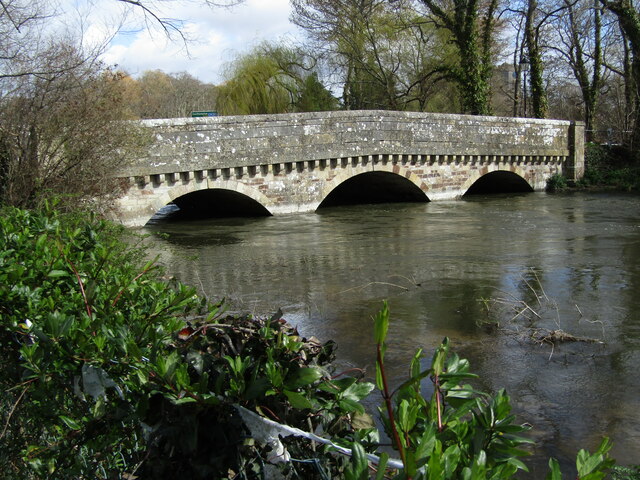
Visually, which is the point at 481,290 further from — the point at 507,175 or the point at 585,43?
the point at 585,43

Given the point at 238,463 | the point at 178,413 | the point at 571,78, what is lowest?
the point at 238,463

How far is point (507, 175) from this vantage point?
66.3ft

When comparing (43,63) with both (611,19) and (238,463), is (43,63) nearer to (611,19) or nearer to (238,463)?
(238,463)

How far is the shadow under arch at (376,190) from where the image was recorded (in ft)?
57.2

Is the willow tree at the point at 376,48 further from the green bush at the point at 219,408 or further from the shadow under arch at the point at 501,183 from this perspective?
the green bush at the point at 219,408

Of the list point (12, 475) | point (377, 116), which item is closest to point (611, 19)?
point (377, 116)

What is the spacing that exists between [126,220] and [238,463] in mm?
11760

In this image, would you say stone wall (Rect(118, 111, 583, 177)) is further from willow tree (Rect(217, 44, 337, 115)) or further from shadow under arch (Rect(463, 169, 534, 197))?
willow tree (Rect(217, 44, 337, 115))

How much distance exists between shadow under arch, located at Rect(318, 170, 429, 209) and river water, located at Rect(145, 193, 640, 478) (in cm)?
240

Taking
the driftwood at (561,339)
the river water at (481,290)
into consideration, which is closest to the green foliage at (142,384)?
the river water at (481,290)

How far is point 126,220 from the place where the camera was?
12875mm

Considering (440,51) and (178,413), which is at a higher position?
(440,51)

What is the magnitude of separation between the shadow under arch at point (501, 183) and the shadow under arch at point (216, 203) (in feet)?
23.1

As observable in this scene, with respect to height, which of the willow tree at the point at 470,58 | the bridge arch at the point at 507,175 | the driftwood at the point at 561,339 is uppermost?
the willow tree at the point at 470,58
